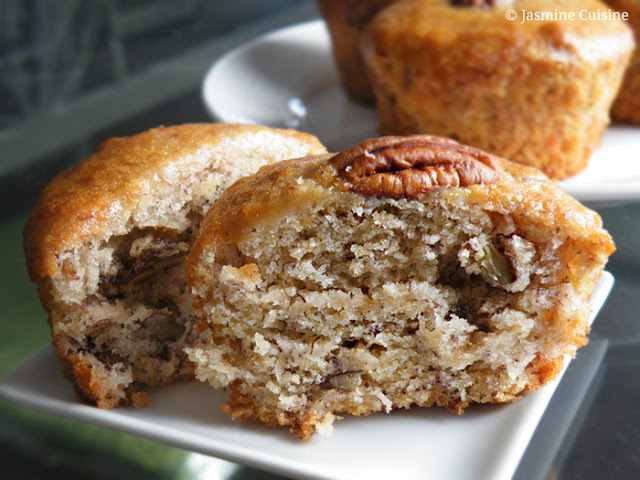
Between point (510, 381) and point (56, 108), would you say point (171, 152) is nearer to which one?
point (510, 381)

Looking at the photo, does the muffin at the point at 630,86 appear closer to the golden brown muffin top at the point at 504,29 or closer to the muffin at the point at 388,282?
the golden brown muffin top at the point at 504,29

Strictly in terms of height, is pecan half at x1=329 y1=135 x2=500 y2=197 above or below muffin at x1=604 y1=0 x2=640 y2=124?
above

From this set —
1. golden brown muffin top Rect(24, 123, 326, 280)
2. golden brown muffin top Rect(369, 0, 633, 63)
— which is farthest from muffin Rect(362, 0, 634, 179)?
golden brown muffin top Rect(24, 123, 326, 280)

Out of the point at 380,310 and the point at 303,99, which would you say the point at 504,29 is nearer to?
the point at 303,99

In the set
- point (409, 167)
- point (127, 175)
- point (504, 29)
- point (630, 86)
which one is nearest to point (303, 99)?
point (504, 29)

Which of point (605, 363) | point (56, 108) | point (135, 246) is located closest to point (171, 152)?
point (135, 246)

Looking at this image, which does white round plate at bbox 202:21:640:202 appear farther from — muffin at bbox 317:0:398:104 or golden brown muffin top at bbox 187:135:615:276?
golden brown muffin top at bbox 187:135:615:276
